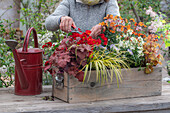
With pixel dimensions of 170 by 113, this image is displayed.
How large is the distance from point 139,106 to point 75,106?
420 millimetres

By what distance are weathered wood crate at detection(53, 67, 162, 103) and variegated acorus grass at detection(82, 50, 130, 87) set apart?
0.11 feet

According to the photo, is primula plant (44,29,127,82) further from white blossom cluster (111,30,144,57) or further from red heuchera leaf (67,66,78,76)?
white blossom cluster (111,30,144,57)

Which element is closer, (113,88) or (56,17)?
(113,88)

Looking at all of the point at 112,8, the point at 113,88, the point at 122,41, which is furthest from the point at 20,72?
the point at 112,8

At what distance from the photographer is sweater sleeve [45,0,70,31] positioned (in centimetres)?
204

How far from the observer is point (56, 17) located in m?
2.04

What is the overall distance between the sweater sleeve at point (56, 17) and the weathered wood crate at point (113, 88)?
0.48 metres

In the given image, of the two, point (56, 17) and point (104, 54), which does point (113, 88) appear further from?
point (56, 17)

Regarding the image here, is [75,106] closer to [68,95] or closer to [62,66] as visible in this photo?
[68,95]

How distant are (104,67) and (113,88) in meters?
0.19

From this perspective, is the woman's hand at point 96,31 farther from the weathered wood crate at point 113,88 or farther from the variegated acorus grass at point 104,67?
the weathered wood crate at point 113,88

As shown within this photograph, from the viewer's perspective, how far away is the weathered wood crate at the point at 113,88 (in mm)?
1696

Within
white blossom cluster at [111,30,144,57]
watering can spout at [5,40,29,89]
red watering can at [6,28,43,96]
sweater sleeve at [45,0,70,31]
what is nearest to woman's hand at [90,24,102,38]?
white blossom cluster at [111,30,144,57]

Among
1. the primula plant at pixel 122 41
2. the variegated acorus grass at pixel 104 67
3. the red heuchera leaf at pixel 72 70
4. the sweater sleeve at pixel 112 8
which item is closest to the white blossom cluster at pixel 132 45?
the primula plant at pixel 122 41
